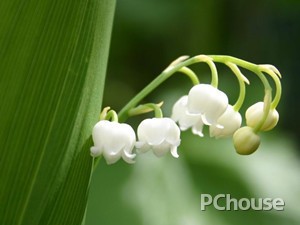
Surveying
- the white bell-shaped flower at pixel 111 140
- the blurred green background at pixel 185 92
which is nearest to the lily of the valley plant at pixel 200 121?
the white bell-shaped flower at pixel 111 140

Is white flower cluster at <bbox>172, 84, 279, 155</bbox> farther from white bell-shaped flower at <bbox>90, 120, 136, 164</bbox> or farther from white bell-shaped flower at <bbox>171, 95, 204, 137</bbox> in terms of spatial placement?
white bell-shaped flower at <bbox>90, 120, 136, 164</bbox>

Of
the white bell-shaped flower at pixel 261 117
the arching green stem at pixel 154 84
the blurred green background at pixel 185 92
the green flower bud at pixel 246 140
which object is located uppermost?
the blurred green background at pixel 185 92

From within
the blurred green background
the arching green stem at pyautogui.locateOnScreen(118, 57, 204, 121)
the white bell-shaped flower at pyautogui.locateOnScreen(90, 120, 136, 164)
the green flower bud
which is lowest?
the white bell-shaped flower at pyautogui.locateOnScreen(90, 120, 136, 164)

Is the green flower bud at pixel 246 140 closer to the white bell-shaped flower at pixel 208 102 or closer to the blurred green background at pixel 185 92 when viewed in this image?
the white bell-shaped flower at pixel 208 102

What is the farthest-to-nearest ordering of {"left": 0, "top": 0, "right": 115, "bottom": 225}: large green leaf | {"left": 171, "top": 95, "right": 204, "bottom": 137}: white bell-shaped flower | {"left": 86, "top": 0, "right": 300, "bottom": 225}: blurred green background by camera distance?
1. {"left": 86, "top": 0, "right": 300, "bottom": 225}: blurred green background
2. {"left": 171, "top": 95, "right": 204, "bottom": 137}: white bell-shaped flower
3. {"left": 0, "top": 0, "right": 115, "bottom": 225}: large green leaf

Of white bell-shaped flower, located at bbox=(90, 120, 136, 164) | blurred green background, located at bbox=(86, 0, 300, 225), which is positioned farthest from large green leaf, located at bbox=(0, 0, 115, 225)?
blurred green background, located at bbox=(86, 0, 300, 225)

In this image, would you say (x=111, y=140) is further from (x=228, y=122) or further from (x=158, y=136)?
(x=228, y=122)

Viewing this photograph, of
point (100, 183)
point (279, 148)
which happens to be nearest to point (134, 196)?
point (100, 183)
